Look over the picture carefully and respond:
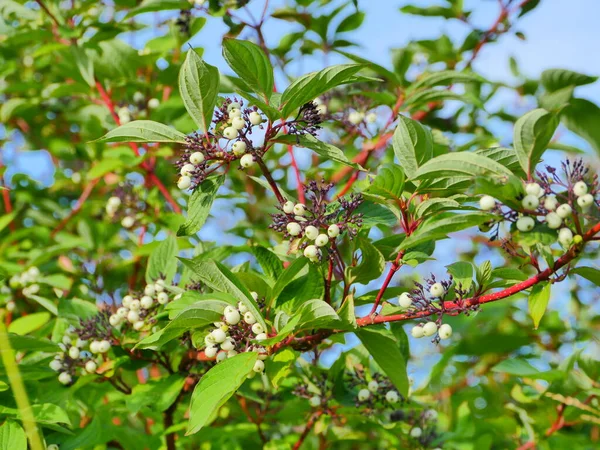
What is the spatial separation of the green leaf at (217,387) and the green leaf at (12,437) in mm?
539

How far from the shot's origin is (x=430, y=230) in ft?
4.43

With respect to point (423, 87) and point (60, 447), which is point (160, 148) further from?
point (60, 447)

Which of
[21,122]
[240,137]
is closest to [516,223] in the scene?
[240,137]

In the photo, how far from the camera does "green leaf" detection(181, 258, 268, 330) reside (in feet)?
5.18

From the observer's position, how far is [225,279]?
1.61 meters

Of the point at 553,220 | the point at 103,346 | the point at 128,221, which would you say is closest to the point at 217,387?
the point at 103,346

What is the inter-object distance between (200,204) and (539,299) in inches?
34.3

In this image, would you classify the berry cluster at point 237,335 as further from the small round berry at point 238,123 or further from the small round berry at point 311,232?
the small round berry at point 238,123

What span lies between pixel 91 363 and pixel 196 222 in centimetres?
80

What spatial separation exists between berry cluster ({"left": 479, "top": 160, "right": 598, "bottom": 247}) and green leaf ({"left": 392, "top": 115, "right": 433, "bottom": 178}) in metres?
0.23

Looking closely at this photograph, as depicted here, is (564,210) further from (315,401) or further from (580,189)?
(315,401)

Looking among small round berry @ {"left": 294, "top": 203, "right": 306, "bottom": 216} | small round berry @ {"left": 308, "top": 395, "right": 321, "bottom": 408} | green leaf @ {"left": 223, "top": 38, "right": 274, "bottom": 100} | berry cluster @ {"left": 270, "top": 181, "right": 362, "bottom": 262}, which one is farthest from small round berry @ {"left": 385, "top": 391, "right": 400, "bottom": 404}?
green leaf @ {"left": 223, "top": 38, "right": 274, "bottom": 100}

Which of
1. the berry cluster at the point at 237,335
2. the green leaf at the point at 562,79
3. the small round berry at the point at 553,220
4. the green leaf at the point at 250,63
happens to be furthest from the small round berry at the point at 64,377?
the green leaf at the point at 562,79

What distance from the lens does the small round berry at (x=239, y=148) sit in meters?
1.54
